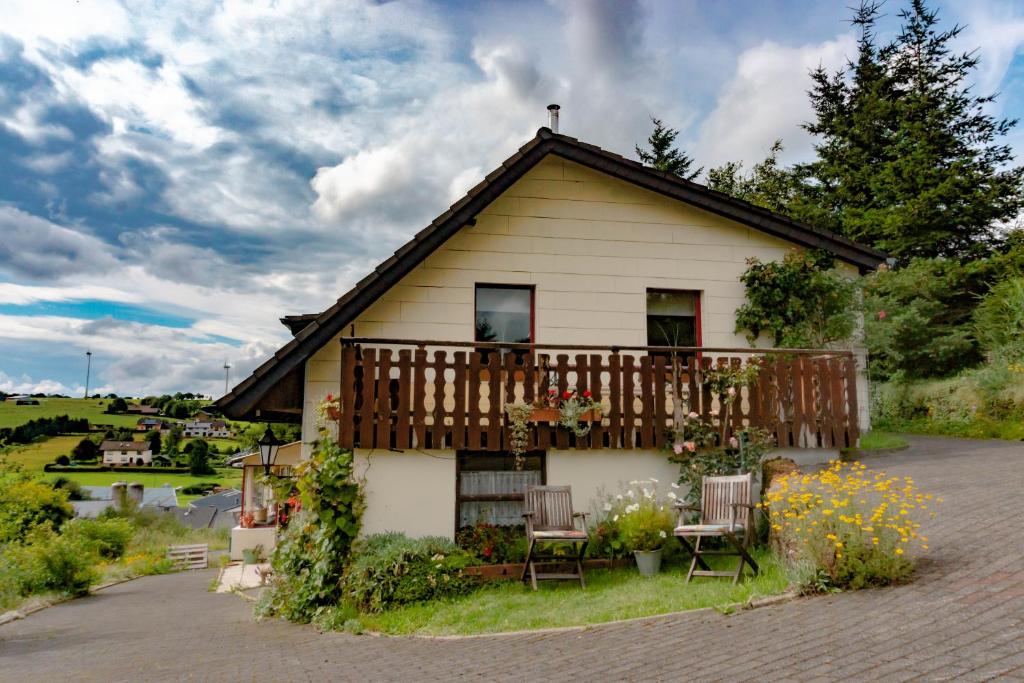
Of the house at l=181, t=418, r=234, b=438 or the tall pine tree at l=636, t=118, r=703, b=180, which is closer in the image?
the tall pine tree at l=636, t=118, r=703, b=180

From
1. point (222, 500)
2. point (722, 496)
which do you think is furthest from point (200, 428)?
point (722, 496)

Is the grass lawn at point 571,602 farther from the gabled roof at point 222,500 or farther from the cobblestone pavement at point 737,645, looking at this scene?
the gabled roof at point 222,500

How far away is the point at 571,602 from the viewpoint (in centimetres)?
744

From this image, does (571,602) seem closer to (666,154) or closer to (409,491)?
(409,491)

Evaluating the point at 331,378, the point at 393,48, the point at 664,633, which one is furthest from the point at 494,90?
the point at 664,633

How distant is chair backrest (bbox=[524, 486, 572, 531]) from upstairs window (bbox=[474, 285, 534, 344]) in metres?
2.72

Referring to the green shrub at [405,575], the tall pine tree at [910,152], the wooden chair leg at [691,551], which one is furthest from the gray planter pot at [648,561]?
the tall pine tree at [910,152]

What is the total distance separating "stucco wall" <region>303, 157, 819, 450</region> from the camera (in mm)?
10438

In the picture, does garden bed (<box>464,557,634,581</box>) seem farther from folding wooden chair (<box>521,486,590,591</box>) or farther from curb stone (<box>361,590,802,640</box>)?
curb stone (<box>361,590,802,640</box>)

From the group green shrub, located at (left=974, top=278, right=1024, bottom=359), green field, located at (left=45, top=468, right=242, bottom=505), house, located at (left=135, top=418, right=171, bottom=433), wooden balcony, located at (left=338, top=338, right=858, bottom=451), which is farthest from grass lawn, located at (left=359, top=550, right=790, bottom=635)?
house, located at (left=135, top=418, right=171, bottom=433)

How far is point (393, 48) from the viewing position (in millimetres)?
11094

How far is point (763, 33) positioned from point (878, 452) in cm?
691

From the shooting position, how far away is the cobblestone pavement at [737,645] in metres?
4.79

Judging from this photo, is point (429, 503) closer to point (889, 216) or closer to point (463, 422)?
point (463, 422)
